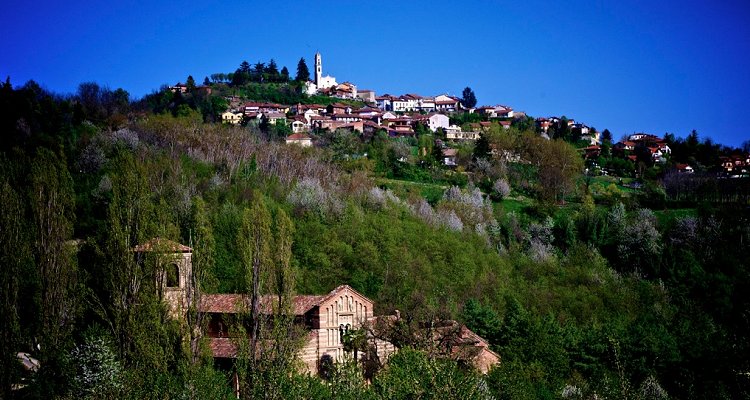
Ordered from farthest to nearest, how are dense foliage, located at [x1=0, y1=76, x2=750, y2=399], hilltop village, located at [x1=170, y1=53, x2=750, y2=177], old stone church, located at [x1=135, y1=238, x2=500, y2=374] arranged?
hilltop village, located at [x1=170, y1=53, x2=750, y2=177] → old stone church, located at [x1=135, y1=238, x2=500, y2=374] → dense foliage, located at [x1=0, y1=76, x2=750, y2=399]

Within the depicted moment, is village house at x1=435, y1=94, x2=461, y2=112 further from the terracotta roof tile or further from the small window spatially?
the terracotta roof tile

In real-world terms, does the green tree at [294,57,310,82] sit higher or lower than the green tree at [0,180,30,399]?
higher

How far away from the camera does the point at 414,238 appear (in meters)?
36.5

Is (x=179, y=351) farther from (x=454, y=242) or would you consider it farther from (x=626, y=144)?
(x=626, y=144)

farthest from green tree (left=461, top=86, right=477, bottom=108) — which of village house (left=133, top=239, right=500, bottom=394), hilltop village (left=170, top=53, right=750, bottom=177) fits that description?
village house (left=133, top=239, right=500, bottom=394)

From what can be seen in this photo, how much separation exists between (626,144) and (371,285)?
179 ft

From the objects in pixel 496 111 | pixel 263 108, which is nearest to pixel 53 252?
pixel 263 108

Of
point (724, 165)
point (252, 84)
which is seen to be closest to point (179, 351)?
point (724, 165)

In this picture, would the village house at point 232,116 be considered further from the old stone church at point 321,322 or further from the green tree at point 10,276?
the green tree at point 10,276

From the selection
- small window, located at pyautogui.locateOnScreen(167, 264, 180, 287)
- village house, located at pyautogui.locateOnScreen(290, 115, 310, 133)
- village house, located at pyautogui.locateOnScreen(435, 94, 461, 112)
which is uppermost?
village house, located at pyautogui.locateOnScreen(435, 94, 461, 112)

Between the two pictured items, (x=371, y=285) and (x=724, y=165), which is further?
(x=724, y=165)

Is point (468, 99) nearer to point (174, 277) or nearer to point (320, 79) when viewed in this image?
point (320, 79)

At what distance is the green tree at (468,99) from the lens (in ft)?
346

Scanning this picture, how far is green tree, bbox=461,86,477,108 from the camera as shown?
105 meters
